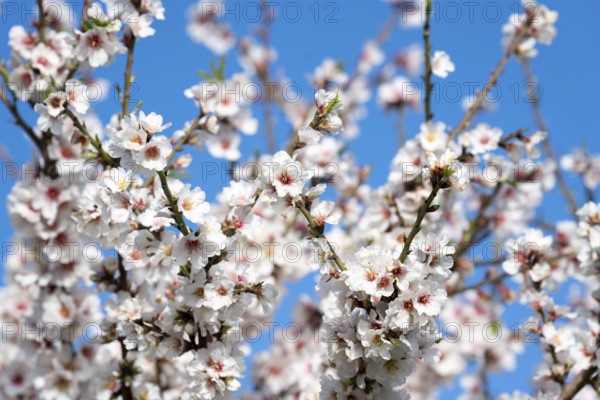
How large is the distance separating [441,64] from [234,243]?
6.19 feet

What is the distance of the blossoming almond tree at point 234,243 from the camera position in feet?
8.13

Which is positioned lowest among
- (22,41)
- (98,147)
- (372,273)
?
(372,273)

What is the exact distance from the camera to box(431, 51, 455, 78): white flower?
13.0 ft

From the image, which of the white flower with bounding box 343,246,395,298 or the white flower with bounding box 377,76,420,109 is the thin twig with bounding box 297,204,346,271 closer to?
the white flower with bounding box 343,246,395,298

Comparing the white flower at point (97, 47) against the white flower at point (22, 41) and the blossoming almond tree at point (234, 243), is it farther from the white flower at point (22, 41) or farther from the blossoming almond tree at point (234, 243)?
the white flower at point (22, 41)

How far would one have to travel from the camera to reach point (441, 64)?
13.0 ft

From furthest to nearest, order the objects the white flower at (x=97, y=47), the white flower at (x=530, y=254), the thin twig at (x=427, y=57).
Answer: the thin twig at (x=427, y=57) < the white flower at (x=530, y=254) < the white flower at (x=97, y=47)

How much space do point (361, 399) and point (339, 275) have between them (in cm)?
46

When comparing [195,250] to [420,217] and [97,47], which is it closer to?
[420,217]

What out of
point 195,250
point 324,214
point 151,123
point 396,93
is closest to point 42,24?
point 151,123

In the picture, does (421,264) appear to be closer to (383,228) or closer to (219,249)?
(219,249)

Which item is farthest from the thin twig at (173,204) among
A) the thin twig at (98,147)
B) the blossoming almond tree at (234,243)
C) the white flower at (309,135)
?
the thin twig at (98,147)

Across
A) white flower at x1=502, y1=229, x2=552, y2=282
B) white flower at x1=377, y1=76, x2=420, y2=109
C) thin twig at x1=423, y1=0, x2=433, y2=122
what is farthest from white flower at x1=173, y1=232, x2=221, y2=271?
white flower at x1=377, y1=76, x2=420, y2=109

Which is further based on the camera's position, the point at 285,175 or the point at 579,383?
the point at 579,383
